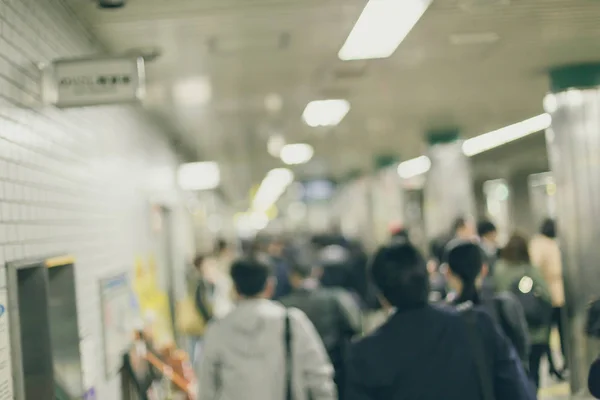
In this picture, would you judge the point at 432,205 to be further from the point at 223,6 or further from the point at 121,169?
the point at 223,6

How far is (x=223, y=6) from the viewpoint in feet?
17.5

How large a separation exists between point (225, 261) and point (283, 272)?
1.16 metres

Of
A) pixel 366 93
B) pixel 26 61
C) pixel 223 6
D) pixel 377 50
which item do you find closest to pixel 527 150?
pixel 366 93

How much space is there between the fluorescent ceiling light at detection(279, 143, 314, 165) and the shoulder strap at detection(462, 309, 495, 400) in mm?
12392

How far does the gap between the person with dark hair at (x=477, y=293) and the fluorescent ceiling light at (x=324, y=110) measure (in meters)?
5.66

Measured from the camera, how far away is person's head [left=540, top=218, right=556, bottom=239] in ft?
28.1

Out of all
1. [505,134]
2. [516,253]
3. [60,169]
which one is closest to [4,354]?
[60,169]

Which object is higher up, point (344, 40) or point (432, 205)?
point (344, 40)

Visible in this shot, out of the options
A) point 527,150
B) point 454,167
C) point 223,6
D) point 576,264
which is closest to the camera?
point 223,6

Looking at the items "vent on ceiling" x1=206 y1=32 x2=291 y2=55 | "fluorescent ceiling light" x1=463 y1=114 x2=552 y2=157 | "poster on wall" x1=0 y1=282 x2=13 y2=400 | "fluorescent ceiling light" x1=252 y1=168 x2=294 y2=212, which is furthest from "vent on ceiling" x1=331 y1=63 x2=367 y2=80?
"fluorescent ceiling light" x1=252 y1=168 x2=294 y2=212

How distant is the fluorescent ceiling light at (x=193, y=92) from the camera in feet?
26.4

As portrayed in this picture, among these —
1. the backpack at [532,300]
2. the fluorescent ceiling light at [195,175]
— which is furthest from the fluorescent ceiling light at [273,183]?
the backpack at [532,300]

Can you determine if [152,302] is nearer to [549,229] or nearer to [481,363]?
[549,229]

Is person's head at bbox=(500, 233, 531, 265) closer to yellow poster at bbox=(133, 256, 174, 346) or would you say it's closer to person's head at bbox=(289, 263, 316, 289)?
person's head at bbox=(289, 263, 316, 289)
